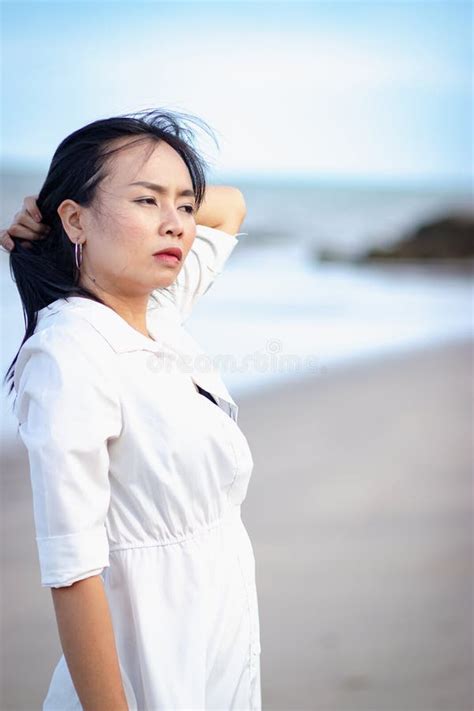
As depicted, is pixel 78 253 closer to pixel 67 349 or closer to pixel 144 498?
pixel 67 349

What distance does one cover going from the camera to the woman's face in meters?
1.40

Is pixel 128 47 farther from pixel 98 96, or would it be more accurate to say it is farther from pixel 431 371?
pixel 431 371

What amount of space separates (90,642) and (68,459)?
0.80 ft

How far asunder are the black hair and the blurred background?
191mm

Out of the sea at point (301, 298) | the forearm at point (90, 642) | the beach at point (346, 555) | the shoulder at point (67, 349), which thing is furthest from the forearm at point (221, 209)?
the beach at point (346, 555)

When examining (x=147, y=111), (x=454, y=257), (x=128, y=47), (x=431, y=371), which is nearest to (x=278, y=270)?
(x=454, y=257)

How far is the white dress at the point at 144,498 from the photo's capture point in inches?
49.6

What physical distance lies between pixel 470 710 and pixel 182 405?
6.14 feet

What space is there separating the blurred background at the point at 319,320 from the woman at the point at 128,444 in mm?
277

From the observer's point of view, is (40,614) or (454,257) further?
(454,257)

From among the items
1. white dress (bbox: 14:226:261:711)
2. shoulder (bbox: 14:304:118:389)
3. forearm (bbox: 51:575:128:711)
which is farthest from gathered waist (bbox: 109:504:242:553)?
shoulder (bbox: 14:304:118:389)

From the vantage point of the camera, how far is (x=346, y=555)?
388cm

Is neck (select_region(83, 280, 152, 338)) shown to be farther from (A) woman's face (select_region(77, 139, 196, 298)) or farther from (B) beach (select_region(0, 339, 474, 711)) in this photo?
(B) beach (select_region(0, 339, 474, 711))

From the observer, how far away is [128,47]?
14.9 metres
